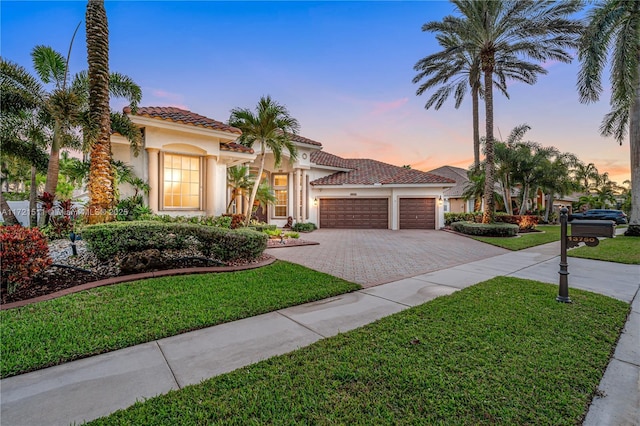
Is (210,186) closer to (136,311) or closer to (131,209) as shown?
(131,209)

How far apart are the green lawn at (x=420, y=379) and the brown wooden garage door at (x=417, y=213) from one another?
16948 millimetres

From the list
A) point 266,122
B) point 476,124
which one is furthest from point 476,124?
point 266,122

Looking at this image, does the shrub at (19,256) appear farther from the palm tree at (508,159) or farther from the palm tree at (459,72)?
the palm tree at (508,159)

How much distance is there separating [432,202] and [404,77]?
9715 mm

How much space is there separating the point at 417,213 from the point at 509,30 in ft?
39.8

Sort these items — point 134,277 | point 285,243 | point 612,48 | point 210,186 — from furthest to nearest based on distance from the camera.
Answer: point 612,48 < point 285,243 < point 210,186 < point 134,277

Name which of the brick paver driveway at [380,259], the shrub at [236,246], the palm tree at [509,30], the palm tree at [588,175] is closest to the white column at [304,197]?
the brick paver driveway at [380,259]

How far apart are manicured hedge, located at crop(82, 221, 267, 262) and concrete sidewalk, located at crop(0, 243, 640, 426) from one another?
3066 millimetres

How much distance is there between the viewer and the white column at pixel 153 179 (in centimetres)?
1002

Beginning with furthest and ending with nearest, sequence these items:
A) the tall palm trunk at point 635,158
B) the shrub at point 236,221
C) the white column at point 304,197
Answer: the white column at point 304,197 → the tall palm trunk at point 635,158 → the shrub at point 236,221

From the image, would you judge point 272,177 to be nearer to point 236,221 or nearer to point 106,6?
point 236,221

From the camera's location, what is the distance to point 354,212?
2138 centimetres

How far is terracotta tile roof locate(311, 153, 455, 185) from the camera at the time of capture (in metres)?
20.6

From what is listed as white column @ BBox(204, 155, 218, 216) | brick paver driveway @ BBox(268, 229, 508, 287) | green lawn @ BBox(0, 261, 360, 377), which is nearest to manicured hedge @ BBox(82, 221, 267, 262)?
green lawn @ BBox(0, 261, 360, 377)
